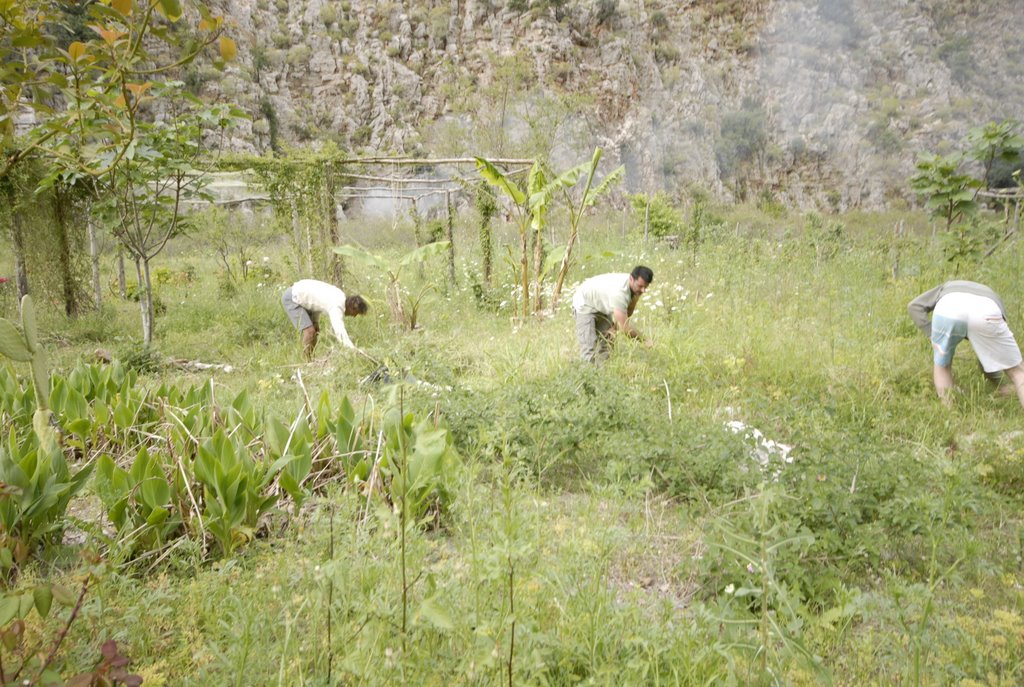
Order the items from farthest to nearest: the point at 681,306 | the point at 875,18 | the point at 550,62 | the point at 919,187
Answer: the point at 875,18 → the point at 550,62 → the point at 919,187 → the point at 681,306

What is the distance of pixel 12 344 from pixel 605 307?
453cm

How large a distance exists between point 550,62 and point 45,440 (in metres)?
47.5

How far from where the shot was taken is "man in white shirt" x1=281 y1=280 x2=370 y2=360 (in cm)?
696

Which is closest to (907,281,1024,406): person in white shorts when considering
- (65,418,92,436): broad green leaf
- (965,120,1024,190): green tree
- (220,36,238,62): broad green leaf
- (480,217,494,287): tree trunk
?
(965,120,1024,190): green tree

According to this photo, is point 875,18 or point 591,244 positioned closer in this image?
point 591,244

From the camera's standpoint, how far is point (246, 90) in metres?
40.0

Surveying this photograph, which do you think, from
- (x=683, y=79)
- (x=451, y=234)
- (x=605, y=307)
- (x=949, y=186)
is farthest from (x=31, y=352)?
(x=683, y=79)

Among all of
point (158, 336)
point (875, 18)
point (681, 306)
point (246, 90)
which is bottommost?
point (158, 336)

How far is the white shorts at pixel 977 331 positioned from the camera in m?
4.61

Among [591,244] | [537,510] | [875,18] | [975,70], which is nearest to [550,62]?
[875,18]

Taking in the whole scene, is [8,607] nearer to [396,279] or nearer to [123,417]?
[123,417]

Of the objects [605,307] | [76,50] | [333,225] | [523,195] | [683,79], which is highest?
[683,79]

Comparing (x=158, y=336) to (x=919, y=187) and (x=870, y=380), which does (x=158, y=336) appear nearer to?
(x=870, y=380)

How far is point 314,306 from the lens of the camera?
24.1ft
